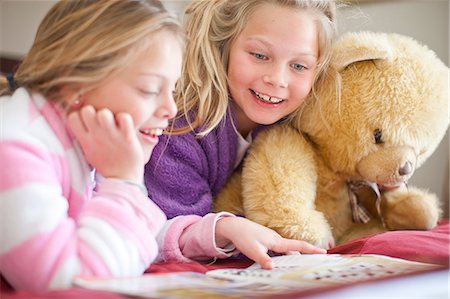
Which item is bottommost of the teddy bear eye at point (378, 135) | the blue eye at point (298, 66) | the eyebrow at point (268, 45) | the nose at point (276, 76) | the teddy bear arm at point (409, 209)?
the teddy bear arm at point (409, 209)

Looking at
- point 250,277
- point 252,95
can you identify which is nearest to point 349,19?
point 252,95

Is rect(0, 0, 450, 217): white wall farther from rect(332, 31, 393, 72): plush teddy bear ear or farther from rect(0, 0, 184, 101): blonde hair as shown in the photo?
rect(0, 0, 184, 101): blonde hair

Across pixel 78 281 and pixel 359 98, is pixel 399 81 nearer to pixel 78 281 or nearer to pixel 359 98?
pixel 359 98

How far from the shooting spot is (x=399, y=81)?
3.34 feet

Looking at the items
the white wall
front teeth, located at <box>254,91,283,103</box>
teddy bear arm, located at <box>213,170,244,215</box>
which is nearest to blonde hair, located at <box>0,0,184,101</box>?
front teeth, located at <box>254,91,283,103</box>

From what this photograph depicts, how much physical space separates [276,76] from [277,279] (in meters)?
0.40

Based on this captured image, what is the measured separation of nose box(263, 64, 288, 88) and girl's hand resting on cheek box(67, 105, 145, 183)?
0.38m

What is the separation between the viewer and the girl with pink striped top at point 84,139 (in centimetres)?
60

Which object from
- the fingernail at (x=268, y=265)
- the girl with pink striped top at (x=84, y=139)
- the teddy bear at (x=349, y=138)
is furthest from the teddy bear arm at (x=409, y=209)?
the girl with pink striped top at (x=84, y=139)

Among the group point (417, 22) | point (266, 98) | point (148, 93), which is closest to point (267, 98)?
point (266, 98)

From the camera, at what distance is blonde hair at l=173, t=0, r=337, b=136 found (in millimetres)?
988

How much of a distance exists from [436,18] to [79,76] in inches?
43.5

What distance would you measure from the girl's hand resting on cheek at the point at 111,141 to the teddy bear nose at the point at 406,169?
1.74 feet

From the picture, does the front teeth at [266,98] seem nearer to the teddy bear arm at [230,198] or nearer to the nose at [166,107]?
the teddy bear arm at [230,198]
